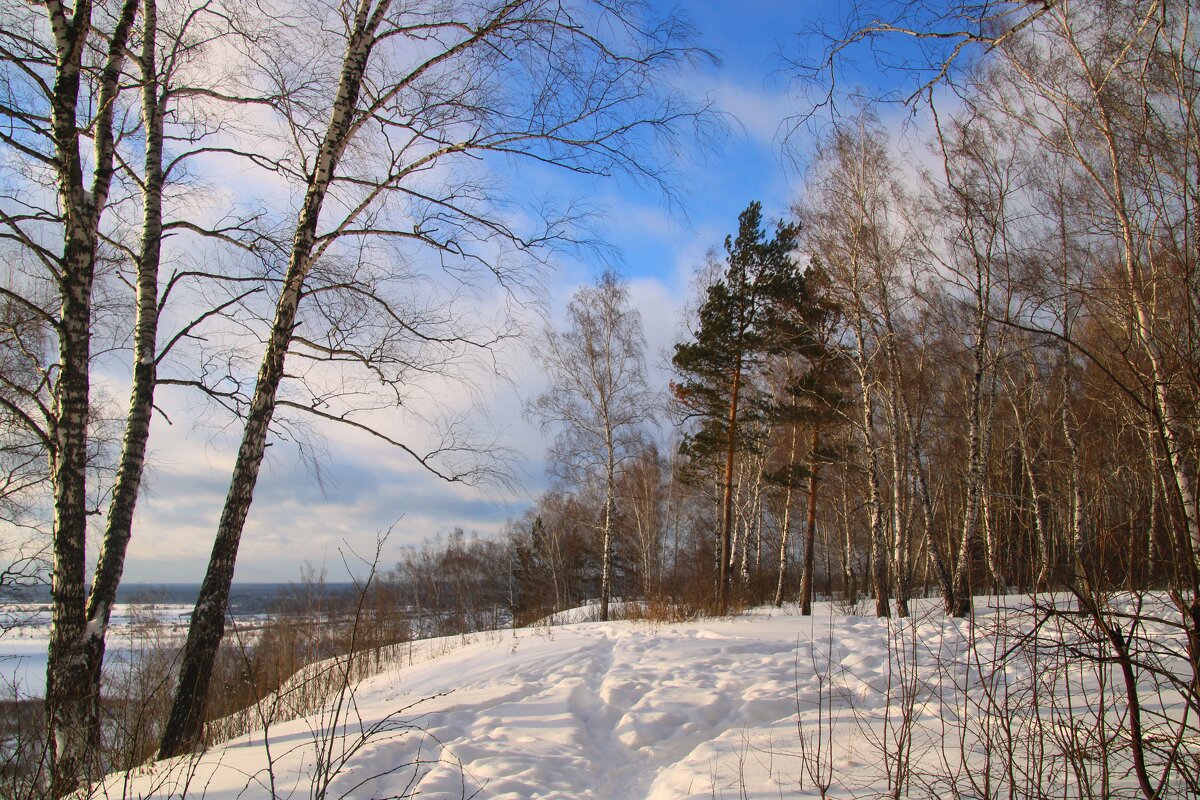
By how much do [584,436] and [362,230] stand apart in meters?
11.9

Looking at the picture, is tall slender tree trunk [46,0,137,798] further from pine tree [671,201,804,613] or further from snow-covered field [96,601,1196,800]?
pine tree [671,201,804,613]

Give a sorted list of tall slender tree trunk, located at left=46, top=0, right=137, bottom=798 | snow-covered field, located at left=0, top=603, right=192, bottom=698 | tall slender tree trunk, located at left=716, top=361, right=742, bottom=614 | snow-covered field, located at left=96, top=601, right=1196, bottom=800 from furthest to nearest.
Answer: tall slender tree trunk, located at left=716, top=361, right=742, bottom=614
tall slender tree trunk, located at left=46, top=0, right=137, bottom=798
snow-covered field, located at left=0, top=603, right=192, bottom=698
snow-covered field, located at left=96, top=601, right=1196, bottom=800

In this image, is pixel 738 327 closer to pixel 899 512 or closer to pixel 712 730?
pixel 899 512

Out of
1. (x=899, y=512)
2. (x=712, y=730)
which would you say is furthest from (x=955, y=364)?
(x=712, y=730)

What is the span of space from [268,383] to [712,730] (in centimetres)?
453

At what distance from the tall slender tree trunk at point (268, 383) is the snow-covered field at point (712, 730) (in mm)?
799

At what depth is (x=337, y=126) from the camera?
514 centimetres

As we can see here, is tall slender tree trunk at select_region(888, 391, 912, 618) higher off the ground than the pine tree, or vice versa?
the pine tree

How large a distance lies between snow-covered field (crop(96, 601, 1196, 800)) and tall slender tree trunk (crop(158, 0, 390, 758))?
80 centimetres

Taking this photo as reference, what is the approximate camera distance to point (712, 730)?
4.85m

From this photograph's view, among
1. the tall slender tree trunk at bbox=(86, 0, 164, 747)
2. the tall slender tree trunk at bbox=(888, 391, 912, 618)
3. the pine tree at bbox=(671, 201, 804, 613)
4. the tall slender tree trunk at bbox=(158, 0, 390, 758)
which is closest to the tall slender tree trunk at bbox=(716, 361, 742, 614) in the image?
the pine tree at bbox=(671, 201, 804, 613)

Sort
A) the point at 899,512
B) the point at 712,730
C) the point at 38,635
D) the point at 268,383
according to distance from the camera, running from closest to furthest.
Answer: the point at 712,730
the point at 268,383
the point at 38,635
the point at 899,512

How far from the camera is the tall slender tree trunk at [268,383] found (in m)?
4.72

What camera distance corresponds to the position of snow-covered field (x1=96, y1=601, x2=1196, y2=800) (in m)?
2.67
